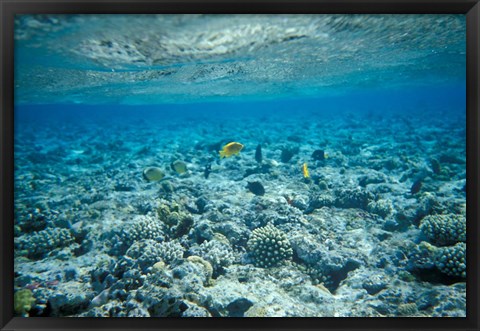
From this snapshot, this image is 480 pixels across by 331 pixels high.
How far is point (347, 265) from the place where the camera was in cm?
552

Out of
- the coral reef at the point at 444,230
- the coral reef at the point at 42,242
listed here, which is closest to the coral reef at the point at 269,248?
the coral reef at the point at 444,230

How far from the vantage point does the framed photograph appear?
4160 mm

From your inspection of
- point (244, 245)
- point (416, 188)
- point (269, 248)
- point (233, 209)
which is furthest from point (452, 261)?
point (233, 209)

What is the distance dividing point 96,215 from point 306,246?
235 inches

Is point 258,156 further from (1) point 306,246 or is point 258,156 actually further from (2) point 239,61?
(1) point 306,246

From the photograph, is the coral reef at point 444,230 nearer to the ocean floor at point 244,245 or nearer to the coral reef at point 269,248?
the ocean floor at point 244,245

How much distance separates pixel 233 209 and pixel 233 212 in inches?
10.7

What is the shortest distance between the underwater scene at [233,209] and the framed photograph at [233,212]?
0.14 ft

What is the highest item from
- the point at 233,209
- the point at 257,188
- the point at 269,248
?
the point at 257,188

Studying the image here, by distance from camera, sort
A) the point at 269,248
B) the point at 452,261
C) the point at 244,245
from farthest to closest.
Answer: the point at 244,245 → the point at 269,248 → the point at 452,261

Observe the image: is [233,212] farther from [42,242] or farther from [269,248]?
[42,242]

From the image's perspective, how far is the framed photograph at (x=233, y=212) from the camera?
4.16 meters

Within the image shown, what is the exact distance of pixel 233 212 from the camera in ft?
25.3

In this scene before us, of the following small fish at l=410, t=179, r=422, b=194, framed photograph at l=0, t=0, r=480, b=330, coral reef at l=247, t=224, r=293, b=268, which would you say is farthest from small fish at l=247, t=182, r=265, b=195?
small fish at l=410, t=179, r=422, b=194
